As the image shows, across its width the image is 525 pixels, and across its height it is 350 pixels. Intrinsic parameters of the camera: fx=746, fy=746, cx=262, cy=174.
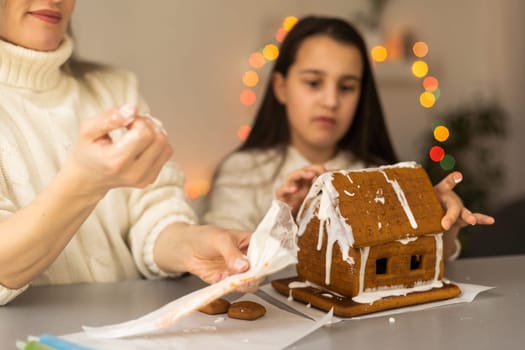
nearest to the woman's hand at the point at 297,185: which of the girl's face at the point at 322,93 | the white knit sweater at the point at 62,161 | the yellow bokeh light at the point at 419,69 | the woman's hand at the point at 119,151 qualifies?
the white knit sweater at the point at 62,161

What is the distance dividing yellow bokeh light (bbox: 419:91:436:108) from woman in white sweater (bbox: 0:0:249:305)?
2.56 meters

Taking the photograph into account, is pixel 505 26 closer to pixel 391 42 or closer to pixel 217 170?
pixel 391 42

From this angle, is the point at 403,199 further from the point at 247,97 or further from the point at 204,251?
the point at 247,97

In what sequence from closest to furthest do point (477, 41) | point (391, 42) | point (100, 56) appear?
point (100, 56) < point (391, 42) < point (477, 41)

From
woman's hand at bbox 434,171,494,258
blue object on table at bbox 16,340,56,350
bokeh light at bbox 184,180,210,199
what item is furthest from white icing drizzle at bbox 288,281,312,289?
bokeh light at bbox 184,180,210,199

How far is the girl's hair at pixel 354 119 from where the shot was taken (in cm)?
222

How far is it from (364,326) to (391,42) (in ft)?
9.65

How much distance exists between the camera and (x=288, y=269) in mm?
1386

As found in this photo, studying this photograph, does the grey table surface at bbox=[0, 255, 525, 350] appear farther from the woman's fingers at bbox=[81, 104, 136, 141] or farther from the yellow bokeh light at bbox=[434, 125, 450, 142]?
the yellow bokeh light at bbox=[434, 125, 450, 142]

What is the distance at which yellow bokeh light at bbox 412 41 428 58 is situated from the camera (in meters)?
3.80

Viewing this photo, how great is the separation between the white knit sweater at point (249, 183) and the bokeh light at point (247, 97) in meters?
1.26

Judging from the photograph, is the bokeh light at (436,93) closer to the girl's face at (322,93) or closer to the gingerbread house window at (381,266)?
the girl's face at (322,93)

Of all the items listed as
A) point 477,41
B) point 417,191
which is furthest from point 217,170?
point 477,41

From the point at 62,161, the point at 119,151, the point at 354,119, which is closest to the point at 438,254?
the point at 119,151
